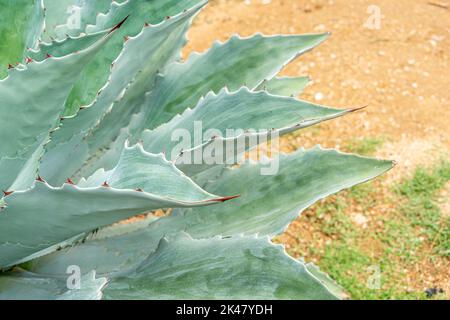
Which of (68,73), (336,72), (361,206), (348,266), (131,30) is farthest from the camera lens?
(336,72)

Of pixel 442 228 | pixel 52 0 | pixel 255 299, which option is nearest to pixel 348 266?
pixel 442 228

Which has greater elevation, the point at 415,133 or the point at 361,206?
the point at 415,133

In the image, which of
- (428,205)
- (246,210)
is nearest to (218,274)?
(246,210)

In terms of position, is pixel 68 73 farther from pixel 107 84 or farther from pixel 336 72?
pixel 336 72

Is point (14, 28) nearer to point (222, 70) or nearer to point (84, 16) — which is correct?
point (84, 16)

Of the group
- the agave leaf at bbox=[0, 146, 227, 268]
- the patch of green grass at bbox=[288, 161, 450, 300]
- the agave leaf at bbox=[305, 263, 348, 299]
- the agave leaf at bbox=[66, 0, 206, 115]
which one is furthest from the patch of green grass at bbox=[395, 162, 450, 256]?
the agave leaf at bbox=[0, 146, 227, 268]

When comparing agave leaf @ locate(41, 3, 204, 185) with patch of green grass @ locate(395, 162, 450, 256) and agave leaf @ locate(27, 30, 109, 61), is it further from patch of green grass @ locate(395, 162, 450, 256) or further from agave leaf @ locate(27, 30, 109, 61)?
patch of green grass @ locate(395, 162, 450, 256)

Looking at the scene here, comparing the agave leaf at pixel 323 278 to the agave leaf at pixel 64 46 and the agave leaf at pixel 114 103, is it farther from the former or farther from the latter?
the agave leaf at pixel 64 46
